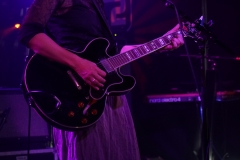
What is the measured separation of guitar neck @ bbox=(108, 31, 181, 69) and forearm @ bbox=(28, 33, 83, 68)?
10.3 inches

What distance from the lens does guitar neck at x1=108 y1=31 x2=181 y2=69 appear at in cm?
192

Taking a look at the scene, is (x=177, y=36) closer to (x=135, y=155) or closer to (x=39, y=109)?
(x=135, y=155)

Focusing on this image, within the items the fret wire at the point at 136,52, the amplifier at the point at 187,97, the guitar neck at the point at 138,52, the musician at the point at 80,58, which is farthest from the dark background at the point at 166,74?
the musician at the point at 80,58

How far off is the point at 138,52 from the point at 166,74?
8.98ft

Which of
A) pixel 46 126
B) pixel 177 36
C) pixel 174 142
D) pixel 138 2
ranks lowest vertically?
pixel 174 142

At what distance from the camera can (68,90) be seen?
1702 millimetres

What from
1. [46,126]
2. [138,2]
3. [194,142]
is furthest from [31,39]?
[138,2]

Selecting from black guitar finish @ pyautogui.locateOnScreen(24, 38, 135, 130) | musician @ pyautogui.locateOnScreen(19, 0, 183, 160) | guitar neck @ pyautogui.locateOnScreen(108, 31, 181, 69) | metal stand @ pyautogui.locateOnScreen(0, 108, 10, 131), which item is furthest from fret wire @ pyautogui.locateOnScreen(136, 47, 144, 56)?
metal stand @ pyautogui.locateOnScreen(0, 108, 10, 131)

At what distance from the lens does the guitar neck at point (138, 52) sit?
6.29ft

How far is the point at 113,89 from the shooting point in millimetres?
1804

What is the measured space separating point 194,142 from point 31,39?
102 inches

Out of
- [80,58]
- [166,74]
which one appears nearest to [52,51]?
[80,58]

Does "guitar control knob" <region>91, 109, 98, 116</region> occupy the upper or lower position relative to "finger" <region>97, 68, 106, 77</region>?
lower

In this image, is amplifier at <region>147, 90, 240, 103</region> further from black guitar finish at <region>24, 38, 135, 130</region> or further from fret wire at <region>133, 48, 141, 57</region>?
black guitar finish at <region>24, 38, 135, 130</region>
